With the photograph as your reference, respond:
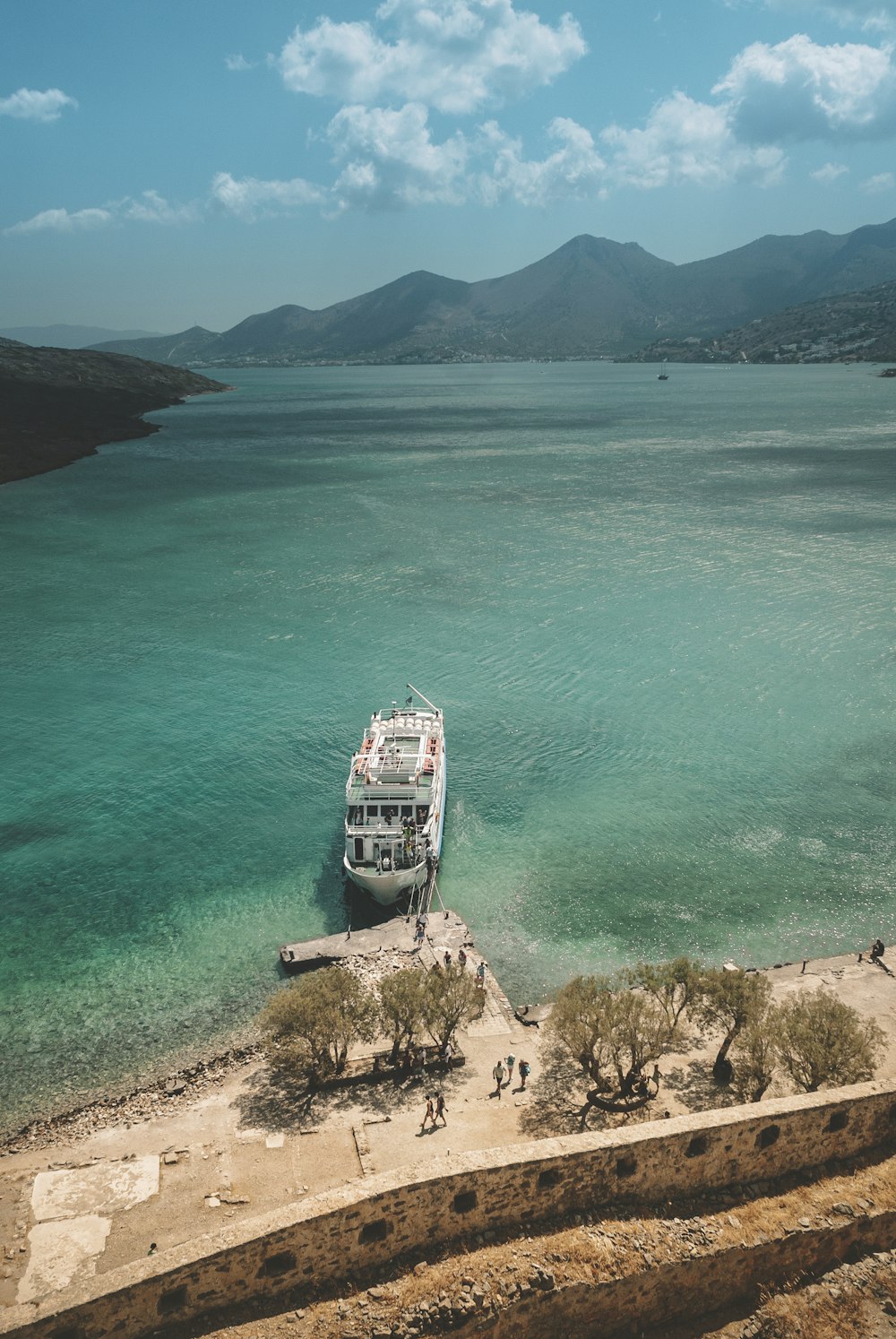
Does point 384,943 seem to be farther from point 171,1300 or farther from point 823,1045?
point 171,1300

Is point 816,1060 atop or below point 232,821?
atop


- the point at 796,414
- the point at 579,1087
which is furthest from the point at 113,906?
the point at 796,414

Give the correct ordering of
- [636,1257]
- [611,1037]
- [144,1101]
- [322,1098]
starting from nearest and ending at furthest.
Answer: [636,1257] < [611,1037] < [322,1098] < [144,1101]

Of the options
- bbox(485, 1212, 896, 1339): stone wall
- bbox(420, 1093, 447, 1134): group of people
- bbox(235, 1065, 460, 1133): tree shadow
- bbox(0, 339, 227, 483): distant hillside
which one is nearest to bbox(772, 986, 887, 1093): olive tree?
bbox(485, 1212, 896, 1339): stone wall

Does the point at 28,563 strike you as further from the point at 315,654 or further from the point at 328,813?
the point at 328,813

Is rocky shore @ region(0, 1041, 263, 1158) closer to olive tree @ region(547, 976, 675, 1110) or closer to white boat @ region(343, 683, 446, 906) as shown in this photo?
white boat @ region(343, 683, 446, 906)

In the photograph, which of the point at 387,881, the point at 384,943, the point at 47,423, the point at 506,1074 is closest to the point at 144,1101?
the point at 384,943
